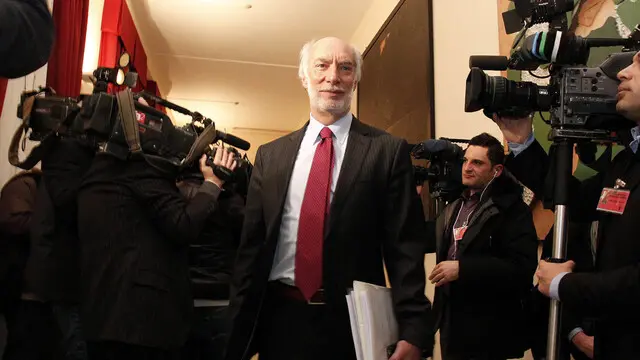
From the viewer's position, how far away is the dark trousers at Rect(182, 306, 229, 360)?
198 cm

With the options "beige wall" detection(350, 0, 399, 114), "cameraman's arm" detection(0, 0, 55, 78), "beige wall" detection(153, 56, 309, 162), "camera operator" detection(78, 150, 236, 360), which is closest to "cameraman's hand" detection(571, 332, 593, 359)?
"camera operator" detection(78, 150, 236, 360)

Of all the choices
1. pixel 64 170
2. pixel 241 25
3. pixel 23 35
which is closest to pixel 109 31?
pixel 241 25

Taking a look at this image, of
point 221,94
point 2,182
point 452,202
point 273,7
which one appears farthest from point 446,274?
point 221,94

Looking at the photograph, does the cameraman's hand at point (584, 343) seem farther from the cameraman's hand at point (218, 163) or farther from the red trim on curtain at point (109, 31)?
the red trim on curtain at point (109, 31)

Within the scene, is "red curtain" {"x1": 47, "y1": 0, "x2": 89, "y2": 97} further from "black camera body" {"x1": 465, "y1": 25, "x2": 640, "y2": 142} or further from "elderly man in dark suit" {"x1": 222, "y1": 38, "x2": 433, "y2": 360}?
"black camera body" {"x1": 465, "y1": 25, "x2": 640, "y2": 142}

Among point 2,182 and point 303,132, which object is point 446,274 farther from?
point 2,182

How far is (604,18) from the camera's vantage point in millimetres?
1855

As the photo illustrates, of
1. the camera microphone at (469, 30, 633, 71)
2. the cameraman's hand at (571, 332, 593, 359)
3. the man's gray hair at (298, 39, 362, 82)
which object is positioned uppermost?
the man's gray hair at (298, 39, 362, 82)

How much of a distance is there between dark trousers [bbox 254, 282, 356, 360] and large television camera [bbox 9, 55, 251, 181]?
0.67 m

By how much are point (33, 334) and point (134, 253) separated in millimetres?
538

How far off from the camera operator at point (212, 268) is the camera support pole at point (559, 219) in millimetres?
1138

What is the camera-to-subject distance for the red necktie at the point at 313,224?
138 cm

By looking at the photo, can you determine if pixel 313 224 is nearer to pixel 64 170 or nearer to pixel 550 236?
pixel 550 236

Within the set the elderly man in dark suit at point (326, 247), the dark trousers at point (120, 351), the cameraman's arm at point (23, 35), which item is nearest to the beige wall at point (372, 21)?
the elderly man in dark suit at point (326, 247)
